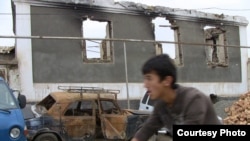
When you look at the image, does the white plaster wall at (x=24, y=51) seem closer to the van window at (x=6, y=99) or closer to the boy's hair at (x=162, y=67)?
the van window at (x=6, y=99)

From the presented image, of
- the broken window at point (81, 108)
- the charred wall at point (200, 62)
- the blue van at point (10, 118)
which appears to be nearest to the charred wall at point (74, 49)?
the charred wall at point (200, 62)

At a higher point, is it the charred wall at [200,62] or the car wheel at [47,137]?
the charred wall at [200,62]

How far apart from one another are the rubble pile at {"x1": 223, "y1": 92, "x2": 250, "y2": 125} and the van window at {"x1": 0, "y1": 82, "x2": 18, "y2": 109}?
306 inches

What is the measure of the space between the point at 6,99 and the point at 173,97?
5398 millimetres

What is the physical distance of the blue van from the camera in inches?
253

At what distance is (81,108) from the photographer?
1048 centimetres

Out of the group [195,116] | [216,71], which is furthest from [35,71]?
[195,116]

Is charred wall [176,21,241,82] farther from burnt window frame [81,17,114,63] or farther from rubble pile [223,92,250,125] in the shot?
rubble pile [223,92,250,125]

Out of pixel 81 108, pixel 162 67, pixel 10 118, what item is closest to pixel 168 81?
pixel 162 67

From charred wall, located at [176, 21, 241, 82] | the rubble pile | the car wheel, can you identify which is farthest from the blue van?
charred wall, located at [176, 21, 241, 82]

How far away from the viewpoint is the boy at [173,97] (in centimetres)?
246

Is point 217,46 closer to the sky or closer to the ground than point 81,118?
closer to the sky

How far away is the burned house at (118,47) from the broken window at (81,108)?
3530mm

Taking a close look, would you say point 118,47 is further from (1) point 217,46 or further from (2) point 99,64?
(1) point 217,46
